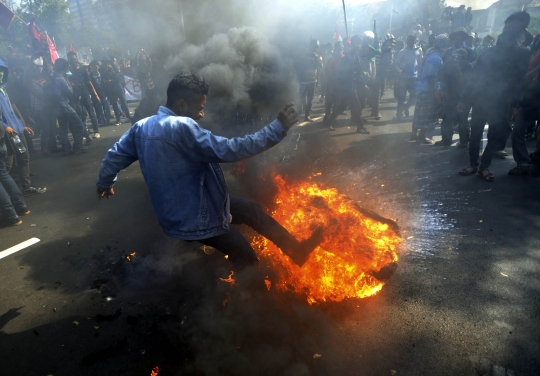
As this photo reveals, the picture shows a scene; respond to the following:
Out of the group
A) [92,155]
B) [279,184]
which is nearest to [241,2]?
[279,184]

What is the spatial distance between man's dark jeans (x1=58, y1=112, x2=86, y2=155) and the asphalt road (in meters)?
3.82

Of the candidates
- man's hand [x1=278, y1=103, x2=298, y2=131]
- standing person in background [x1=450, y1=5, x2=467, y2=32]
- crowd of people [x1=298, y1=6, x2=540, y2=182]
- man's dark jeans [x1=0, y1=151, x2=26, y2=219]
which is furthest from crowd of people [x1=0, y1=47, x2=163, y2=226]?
standing person in background [x1=450, y1=5, x2=467, y2=32]

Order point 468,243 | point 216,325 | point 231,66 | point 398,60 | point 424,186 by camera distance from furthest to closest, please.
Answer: point 398,60 → point 231,66 → point 424,186 → point 468,243 → point 216,325

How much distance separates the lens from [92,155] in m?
8.49

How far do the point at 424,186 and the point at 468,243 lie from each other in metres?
1.73

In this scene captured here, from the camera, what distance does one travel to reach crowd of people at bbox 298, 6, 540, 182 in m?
4.98

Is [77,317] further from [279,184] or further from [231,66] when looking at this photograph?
[231,66]

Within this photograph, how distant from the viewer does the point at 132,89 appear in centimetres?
1609

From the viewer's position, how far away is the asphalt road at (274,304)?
245cm

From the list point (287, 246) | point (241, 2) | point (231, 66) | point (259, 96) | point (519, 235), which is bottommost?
point (519, 235)

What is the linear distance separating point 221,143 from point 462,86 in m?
5.99

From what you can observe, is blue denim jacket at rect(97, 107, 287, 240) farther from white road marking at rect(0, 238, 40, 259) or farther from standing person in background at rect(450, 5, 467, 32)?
standing person in background at rect(450, 5, 467, 32)

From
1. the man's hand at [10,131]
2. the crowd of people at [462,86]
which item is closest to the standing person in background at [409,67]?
the crowd of people at [462,86]

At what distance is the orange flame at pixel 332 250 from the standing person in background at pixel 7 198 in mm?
3906
